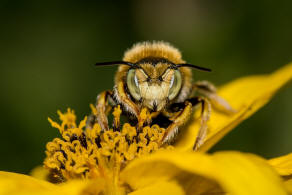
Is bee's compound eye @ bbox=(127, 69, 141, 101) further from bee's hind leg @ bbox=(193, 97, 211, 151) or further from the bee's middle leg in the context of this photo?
bee's hind leg @ bbox=(193, 97, 211, 151)

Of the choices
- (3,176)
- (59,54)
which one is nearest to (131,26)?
(59,54)

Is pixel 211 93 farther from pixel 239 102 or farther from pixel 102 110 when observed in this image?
pixel 102 110

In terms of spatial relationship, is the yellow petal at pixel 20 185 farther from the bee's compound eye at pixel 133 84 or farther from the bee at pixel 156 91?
the bee's compound eye at pixel 133 84

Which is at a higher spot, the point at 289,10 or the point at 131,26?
the point at 131,26

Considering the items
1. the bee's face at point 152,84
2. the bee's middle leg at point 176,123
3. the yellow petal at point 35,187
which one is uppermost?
the bee's face at point 152,84

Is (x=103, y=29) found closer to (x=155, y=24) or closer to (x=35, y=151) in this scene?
(x=155, y=24)

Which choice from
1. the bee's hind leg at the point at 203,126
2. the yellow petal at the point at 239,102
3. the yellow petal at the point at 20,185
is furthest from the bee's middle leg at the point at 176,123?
the yellow petal at the point at 20,185
